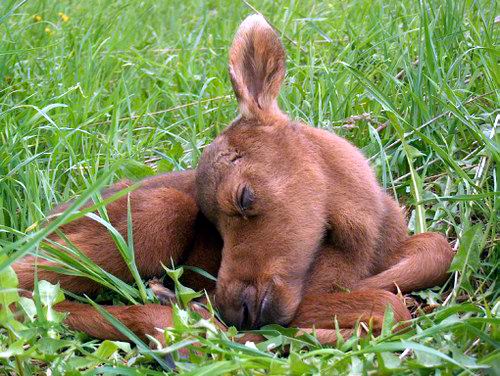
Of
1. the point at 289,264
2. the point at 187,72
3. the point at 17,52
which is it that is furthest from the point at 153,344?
the point at 187,72

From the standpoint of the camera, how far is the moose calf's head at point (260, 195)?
3.61 metres

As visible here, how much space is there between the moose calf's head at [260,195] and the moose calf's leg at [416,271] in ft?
1.00

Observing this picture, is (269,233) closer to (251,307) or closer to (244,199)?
(244,199)

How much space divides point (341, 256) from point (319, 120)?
49.8 inches

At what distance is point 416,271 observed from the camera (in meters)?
3.85

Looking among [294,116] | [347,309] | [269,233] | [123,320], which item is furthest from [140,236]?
[294,116]

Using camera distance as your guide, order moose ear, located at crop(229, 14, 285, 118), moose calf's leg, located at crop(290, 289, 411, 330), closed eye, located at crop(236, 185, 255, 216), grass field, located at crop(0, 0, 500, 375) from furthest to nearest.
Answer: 1. moose ear, located at crop(229, 14, 285, 118)
2. closed eye, located at crop(236, 185, 255, 216)
3. moose calf's leg, located at crop(290, 289, 411, 330)
4. grass field, located at crop(0, 0, 500, 375)

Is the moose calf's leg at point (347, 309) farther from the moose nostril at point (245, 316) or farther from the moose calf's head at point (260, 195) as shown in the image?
the moose nostril at point (245, 316)

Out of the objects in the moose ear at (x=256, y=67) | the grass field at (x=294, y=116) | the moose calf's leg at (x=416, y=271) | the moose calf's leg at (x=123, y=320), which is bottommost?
the moose calf's leg at (x=123, y=320)

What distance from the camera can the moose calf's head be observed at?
361 cm

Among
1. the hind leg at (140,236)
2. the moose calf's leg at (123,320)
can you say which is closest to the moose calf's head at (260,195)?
the hind leg at (140,236)

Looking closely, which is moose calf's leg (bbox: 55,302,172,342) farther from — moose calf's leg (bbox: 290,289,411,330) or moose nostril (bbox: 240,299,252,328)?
moose calf's leg (bbox: 290,289,411,330)

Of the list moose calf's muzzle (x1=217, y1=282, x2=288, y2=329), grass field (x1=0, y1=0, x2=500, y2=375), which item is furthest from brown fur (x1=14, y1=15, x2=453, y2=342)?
grass field (x1=0, y1=0, x2=500, y2=375)

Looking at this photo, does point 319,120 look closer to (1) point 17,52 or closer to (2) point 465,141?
(2) point 465,141
